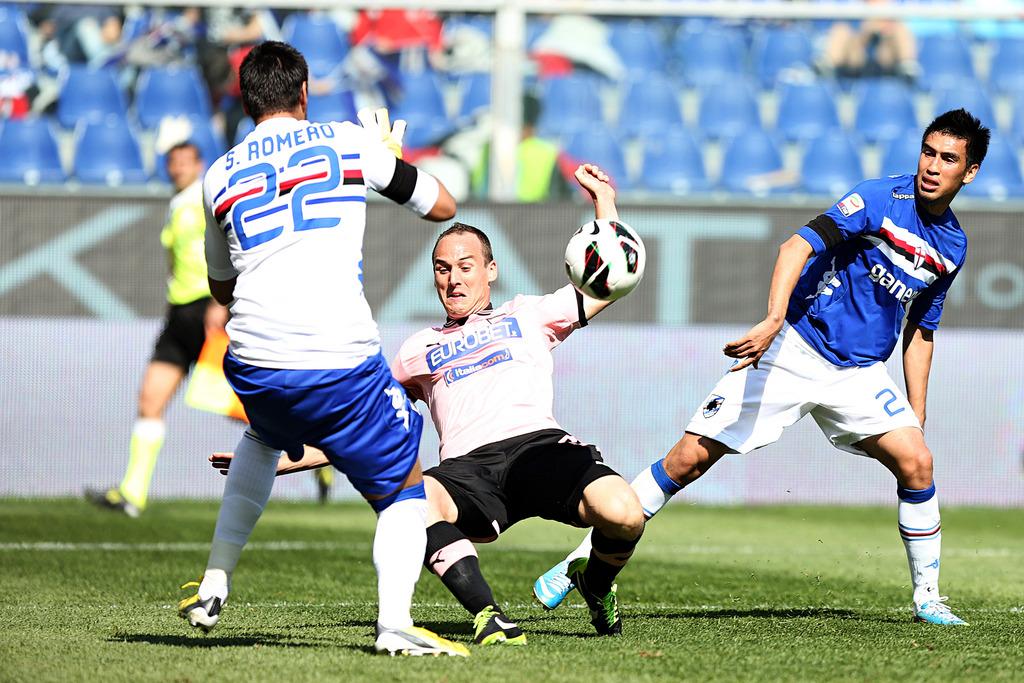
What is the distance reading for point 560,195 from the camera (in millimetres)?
12289

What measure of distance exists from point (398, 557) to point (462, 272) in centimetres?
134

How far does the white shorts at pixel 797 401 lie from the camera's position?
6020mm

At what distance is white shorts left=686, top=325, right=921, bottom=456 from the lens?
6.02 m

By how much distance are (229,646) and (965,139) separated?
3407 millimetres

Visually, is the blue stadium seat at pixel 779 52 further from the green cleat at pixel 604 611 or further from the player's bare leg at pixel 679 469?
the green cleat at pixel 604 611

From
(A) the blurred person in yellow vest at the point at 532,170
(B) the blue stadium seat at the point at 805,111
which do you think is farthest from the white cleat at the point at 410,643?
(B) the blue stadium seat at the point at 805,111

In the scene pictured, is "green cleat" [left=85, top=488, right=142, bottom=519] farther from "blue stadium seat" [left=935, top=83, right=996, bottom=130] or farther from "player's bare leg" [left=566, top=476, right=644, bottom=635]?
"blue stadium seat" [left=935, top=83, right=996, bottom=130]

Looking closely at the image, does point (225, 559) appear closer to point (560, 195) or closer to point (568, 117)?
point (560, 195)

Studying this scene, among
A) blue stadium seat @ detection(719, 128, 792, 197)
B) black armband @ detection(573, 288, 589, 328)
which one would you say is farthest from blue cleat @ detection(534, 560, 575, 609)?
blue stadium seat @ detection(719, 128, 792, 197)

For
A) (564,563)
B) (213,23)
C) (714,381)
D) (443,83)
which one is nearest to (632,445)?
(714,381)

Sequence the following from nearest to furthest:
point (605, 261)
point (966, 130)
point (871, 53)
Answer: point (605, 261) → point (966, 130) → point (871, 53)

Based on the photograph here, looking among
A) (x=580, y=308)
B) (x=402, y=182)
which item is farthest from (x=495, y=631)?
(x=402, y=182)

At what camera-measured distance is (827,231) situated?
5.86 m

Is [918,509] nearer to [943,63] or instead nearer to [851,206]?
[851,206]
